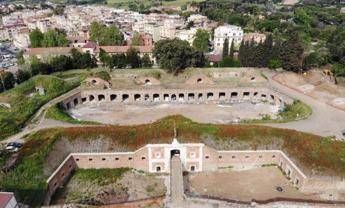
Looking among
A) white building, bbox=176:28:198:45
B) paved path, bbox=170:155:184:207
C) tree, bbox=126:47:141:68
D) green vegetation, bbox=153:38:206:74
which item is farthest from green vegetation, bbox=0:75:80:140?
white building, bbox=176:28:198:45

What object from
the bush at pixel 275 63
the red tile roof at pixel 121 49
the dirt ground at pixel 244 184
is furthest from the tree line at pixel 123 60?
the dirt ground at pixel 244 184

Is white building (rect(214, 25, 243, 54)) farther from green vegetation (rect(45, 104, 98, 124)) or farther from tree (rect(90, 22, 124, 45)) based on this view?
green vegetation (rect(45, 104, 98, 124))

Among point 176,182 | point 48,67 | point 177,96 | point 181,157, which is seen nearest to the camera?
point 176,182

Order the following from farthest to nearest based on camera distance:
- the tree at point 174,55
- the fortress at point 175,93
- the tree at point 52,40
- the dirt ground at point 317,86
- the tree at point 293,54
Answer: the tree at point 52,40
the tree at point 174,55
the tree at point 293,54
the fortress at point 175,93
the dirt ground at point 317,86

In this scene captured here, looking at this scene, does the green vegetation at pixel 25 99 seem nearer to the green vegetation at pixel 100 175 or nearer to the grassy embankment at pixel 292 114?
the green vegetation at pixel 100 175

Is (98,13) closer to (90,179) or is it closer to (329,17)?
(329,17)

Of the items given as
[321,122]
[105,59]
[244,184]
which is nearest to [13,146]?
[244,184]

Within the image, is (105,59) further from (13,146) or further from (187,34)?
(187,34)
